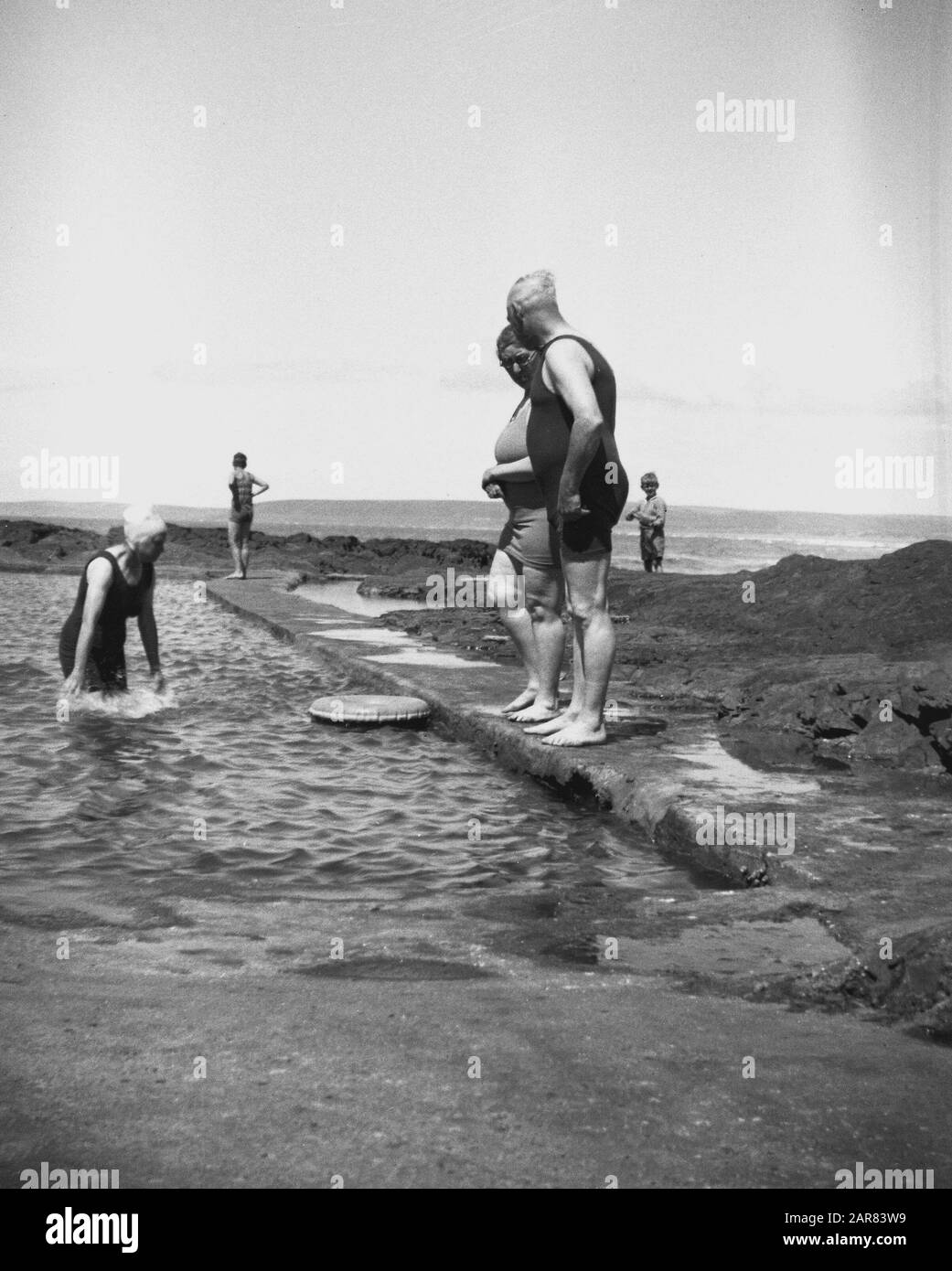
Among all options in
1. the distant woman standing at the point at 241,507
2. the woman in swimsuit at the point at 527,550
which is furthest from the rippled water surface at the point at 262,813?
the distant woman standing at the point at 241,507

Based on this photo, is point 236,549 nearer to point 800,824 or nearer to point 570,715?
point 570,715

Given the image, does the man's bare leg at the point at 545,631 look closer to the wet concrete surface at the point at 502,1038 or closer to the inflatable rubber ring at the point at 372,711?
the inflatable rubber ring at the point at 372,711

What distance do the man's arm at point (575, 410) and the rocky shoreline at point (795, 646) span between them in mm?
1440

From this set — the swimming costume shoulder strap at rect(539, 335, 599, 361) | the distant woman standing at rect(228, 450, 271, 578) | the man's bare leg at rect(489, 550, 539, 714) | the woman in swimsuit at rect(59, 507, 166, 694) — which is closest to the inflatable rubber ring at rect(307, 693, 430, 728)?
the man's bare leg at rect(489, 550, 539, 714)

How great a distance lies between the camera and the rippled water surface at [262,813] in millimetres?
4223

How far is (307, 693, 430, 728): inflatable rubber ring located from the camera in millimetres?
7180

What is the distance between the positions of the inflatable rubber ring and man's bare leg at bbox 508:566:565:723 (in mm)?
951

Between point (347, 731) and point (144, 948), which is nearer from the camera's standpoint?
point (144, 948)

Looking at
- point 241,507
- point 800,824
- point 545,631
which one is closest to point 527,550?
point 545,631

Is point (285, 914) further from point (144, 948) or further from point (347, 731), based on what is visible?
point (347, 731)
